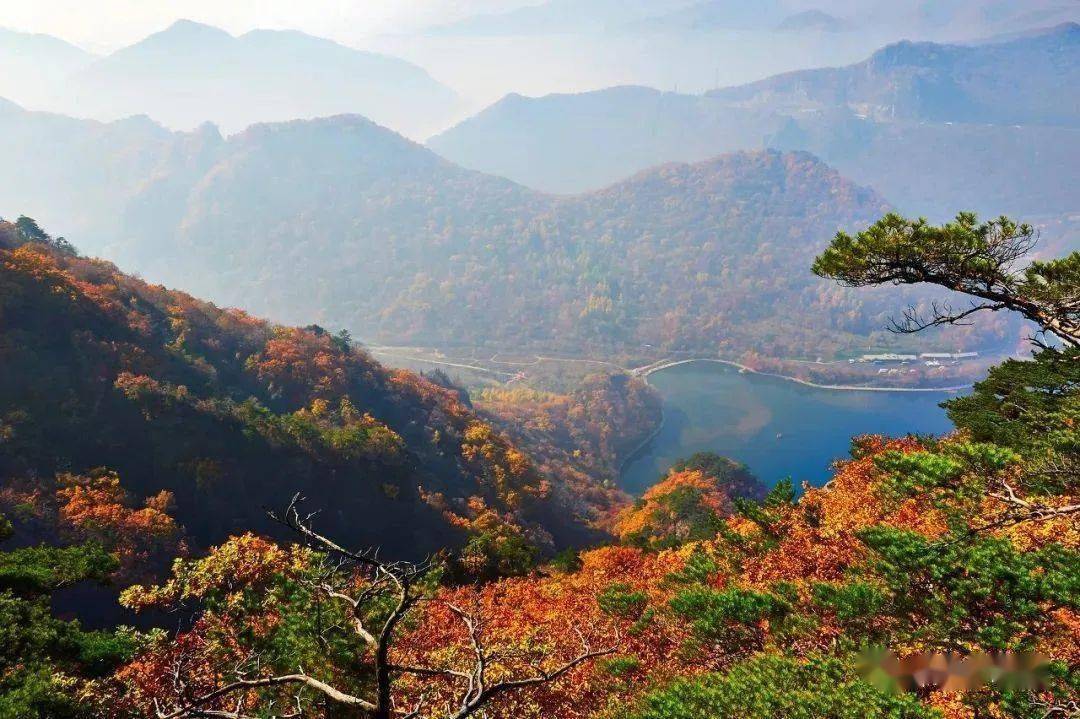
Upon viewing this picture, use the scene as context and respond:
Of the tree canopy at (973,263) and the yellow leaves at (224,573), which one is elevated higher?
the tree canopy at (973,263)

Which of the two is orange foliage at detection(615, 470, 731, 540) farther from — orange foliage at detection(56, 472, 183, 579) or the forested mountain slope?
orange foliage at detection(56, 472, 183, 579)

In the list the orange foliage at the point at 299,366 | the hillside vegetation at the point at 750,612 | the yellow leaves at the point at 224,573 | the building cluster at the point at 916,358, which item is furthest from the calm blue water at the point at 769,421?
the yellow leaves at the point at 224,573

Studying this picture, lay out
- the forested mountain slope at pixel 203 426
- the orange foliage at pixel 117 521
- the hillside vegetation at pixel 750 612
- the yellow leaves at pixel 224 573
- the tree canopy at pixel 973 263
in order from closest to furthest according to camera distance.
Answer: the hillside vegetation at pixel 750 612
the tree canopy at pixel 973 263
the yellow leaves at pixel 224 573
the orange foliage at pixel 117 521
the forested mountain slope at pixel 203 426

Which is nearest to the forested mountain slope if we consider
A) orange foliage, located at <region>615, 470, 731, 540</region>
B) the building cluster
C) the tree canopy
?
orange foliage, located at <region>615, 470, 731, 540</region>

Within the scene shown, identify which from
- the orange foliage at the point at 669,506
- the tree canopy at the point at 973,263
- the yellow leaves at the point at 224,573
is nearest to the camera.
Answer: the tree canopy at the point at 973,263

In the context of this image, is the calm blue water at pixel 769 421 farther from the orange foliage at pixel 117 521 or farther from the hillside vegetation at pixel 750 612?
the hillside vegetation at pixel 750 612

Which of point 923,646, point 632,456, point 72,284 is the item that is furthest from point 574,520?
point 632,456

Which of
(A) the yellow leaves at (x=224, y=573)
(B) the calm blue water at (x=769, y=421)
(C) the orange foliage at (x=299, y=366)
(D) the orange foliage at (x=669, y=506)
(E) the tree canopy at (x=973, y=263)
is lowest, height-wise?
(B) the calm blue water at (x=769, y=421)

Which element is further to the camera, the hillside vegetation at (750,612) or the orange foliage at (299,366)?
the orange foliage at (299,366)
